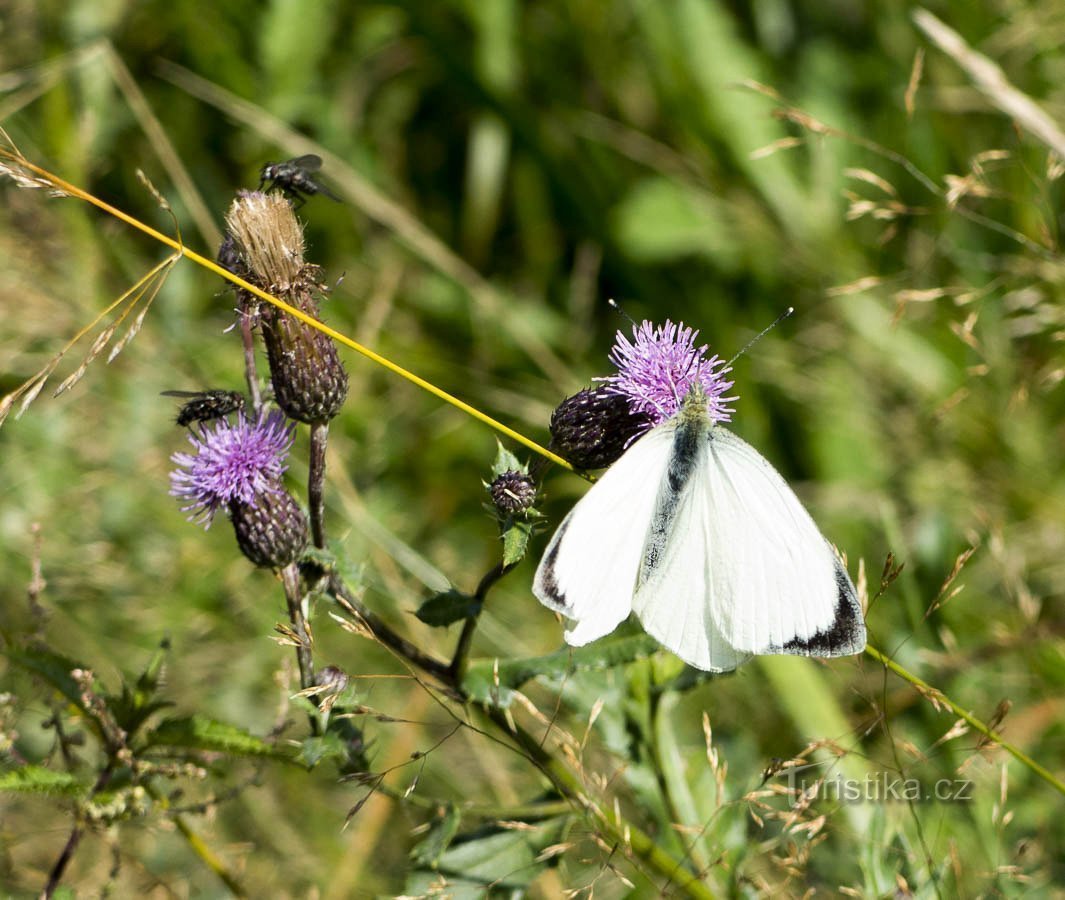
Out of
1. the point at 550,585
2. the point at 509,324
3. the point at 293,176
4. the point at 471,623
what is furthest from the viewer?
the point at 509,324

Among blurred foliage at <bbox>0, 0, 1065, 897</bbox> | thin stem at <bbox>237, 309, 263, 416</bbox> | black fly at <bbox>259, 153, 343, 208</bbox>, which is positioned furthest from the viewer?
blurred foliage at <bbox>0, 0, 1065, 897</bbox>

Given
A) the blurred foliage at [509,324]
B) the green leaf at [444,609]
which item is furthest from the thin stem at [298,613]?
the blurred foliage at [509,324]

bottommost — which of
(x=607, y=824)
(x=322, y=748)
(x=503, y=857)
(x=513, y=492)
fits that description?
(x=503, y=857)

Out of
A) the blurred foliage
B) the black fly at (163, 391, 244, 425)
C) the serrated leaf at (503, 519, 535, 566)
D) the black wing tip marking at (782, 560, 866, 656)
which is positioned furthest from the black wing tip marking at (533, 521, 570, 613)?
the blurred foliage

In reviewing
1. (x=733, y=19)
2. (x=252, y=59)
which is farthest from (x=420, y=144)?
(x=733, y=19)

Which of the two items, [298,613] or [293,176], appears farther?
[293,176]

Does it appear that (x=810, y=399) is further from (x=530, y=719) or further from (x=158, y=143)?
(x=158, y=143)

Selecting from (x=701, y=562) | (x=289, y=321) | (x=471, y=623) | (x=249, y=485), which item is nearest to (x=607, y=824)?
(x=471, y=623)

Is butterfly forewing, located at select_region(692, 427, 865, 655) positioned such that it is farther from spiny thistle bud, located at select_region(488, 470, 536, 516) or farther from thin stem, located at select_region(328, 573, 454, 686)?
thin stem, located at select_region(328, 573, 454, 686)

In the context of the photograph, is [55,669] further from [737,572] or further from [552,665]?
[737,572]
